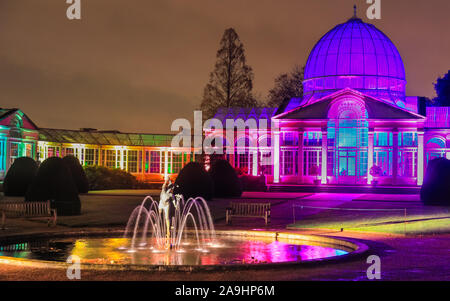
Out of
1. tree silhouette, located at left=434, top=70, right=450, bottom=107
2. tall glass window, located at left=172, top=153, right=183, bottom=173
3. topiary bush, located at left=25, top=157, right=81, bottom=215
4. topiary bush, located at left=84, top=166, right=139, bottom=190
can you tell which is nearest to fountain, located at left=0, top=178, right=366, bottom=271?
topiary bush, located at left=25, top=157, right=81, bottom=215

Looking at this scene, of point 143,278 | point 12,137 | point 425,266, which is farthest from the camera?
point 12,137

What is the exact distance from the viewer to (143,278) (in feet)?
42.0

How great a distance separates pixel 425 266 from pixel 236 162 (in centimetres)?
4831

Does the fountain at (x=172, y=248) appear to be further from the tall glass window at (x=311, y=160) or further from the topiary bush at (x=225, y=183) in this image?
the tall glass window at (x=311, y=160)

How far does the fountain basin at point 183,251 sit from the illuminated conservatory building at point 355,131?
1510 inches

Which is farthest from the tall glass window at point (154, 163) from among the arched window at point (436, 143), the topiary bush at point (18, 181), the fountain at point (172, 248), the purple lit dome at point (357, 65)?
the fountain at point (172, 248)

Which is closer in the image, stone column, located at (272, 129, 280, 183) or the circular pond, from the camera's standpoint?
the circular pond

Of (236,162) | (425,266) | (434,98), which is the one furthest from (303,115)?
(425,266)

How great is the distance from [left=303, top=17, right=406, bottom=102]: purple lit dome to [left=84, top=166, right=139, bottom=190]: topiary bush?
68.4 ft

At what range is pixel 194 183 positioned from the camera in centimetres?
3622

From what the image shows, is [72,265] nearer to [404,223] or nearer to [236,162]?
[404,223]

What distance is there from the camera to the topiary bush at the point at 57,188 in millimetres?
27078

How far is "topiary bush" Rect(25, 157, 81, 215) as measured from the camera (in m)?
27.1

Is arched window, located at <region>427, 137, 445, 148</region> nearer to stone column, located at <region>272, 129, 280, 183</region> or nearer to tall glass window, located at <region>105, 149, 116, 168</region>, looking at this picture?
stone column, located at <region>272, 129, 280, 183</region>
